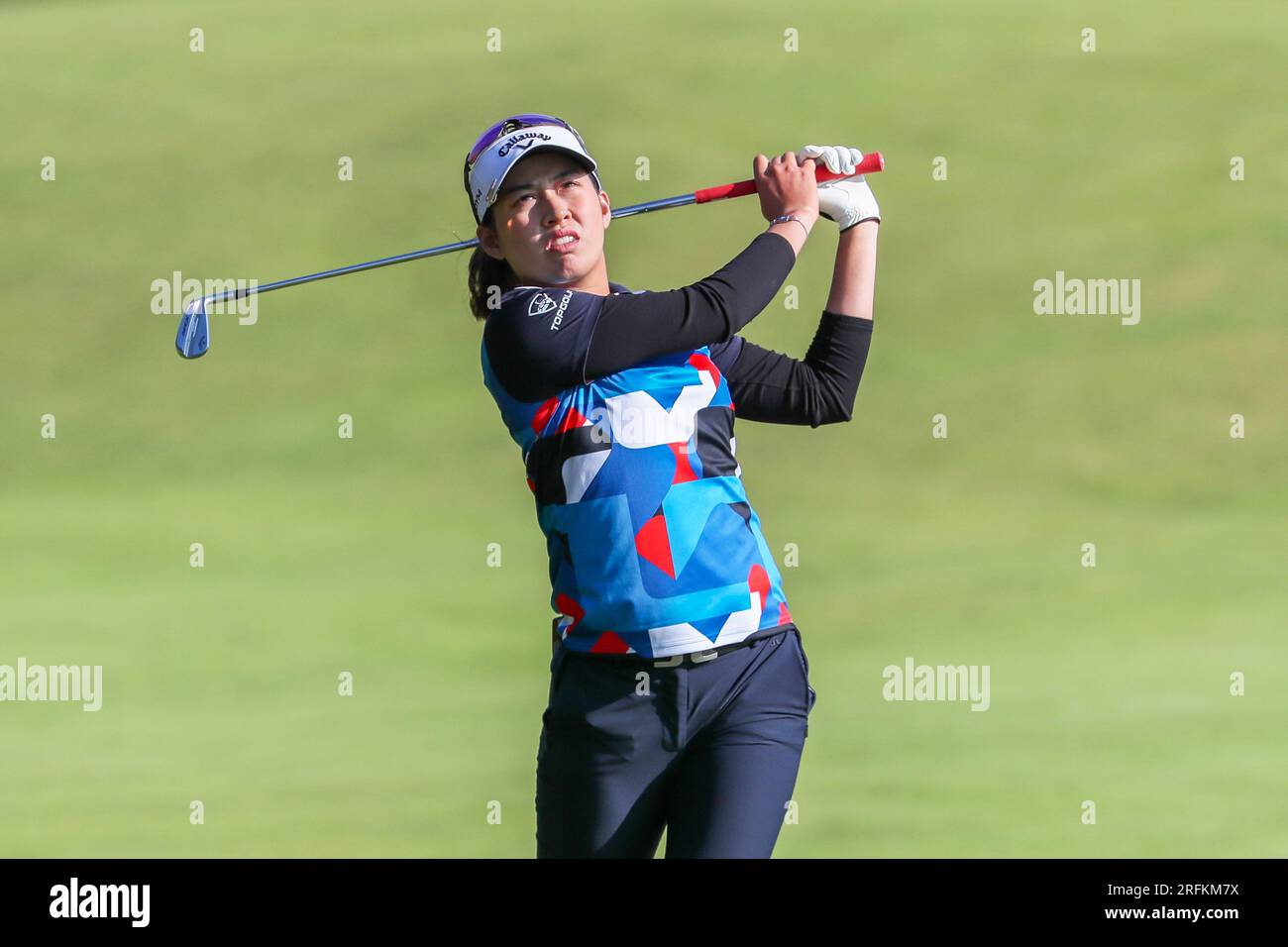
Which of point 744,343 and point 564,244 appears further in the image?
point 744,343

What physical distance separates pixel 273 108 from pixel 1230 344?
28.7ft

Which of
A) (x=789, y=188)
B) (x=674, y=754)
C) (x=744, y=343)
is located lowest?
(x=674, y=754)

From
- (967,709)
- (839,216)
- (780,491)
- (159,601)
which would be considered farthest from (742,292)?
(780,491)

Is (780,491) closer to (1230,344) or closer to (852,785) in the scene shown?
(1230,344)

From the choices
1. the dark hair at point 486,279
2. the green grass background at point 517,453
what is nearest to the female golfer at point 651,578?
the dark hair at point 486,279

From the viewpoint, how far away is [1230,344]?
13438 mm

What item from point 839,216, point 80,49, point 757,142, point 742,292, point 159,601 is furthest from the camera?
point 80,49

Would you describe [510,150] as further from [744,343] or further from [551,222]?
[744,343]

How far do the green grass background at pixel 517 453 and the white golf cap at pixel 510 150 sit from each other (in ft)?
9.63

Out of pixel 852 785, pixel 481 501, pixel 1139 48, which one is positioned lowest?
pixel 852 785

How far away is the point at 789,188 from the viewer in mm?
3412

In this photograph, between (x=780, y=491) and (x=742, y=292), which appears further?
(x=780, y=491)

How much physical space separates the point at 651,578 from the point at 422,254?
1050 millimetres

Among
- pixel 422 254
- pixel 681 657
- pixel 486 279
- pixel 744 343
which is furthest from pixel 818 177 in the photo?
pixel 681 657
